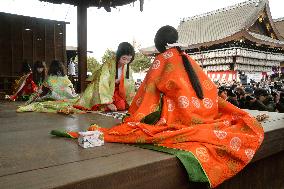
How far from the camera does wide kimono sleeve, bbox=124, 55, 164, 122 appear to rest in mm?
2447

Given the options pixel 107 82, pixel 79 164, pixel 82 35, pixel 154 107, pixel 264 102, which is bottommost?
pixel 264 102

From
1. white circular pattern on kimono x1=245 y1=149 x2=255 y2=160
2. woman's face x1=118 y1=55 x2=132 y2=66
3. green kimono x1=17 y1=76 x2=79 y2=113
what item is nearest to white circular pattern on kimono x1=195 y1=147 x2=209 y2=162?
white circular pattern on kimono x1=245 y1=149 x2=255 y2=160

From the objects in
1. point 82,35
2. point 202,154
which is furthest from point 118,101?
point 82,35

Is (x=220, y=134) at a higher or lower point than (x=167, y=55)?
lower

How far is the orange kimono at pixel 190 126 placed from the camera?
2.01m

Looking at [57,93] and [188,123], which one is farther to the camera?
[57,93]

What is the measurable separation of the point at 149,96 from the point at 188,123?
1.42 feet

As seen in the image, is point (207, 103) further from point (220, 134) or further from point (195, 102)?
point (220, 134)

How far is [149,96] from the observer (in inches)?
98.7

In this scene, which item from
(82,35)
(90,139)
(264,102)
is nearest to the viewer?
(90,139)

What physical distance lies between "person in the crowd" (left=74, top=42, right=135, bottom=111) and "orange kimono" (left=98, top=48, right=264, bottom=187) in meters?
1.77

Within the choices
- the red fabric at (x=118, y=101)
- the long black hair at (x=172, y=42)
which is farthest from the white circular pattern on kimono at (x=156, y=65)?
the red fabric at (x=118, y=101)

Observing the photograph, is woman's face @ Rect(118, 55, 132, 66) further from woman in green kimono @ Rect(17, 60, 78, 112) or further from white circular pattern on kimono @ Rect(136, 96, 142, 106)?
Answer: white circular pattern on kimono @ Rect(136, 96, 142, 106)

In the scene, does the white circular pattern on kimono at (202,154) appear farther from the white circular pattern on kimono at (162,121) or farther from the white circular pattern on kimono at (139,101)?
the white circular pattern on kimono at (139,101)
